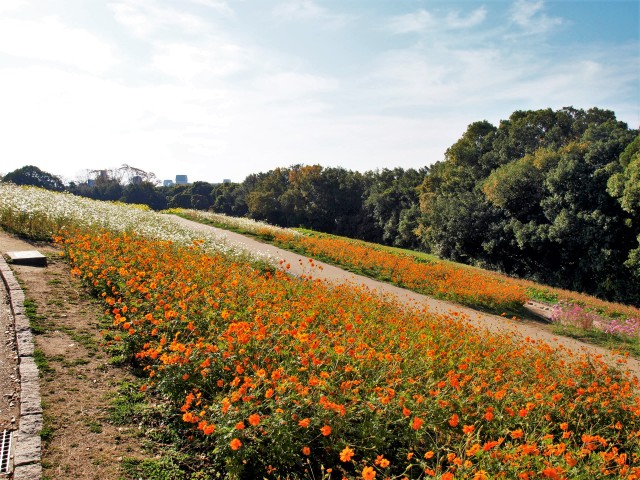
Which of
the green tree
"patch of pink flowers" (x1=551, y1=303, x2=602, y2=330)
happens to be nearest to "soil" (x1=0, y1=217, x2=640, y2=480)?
"patch of pink flowers" (x1=551, y1=303, x2=602, y2=330)

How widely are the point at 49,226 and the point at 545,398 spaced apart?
10122mm

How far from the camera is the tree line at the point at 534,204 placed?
22359 mm

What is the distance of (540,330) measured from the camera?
396 inches

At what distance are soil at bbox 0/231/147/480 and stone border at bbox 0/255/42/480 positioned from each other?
0.18 ft

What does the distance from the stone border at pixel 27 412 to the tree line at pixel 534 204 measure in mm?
23241

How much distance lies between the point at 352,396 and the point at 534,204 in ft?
86.3

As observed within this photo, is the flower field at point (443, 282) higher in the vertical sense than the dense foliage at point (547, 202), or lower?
lower

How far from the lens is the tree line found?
2236 cm

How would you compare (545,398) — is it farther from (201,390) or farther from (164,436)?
(164,436)

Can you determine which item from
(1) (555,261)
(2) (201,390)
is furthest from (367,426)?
(1) (555,261)

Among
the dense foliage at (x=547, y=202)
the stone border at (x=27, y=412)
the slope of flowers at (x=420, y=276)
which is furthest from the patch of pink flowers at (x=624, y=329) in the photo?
the dense foliage at (x=547, y=202)

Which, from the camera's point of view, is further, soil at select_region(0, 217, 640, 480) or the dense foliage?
the dense foliage

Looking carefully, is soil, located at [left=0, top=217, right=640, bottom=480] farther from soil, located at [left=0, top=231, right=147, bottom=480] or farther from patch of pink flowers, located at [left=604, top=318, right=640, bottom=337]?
patch of pink flowers, located at [left=604, top=318, right=640, bottom=337]

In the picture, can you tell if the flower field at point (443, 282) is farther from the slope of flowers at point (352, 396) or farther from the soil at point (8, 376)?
the soil at point (8, 376)
